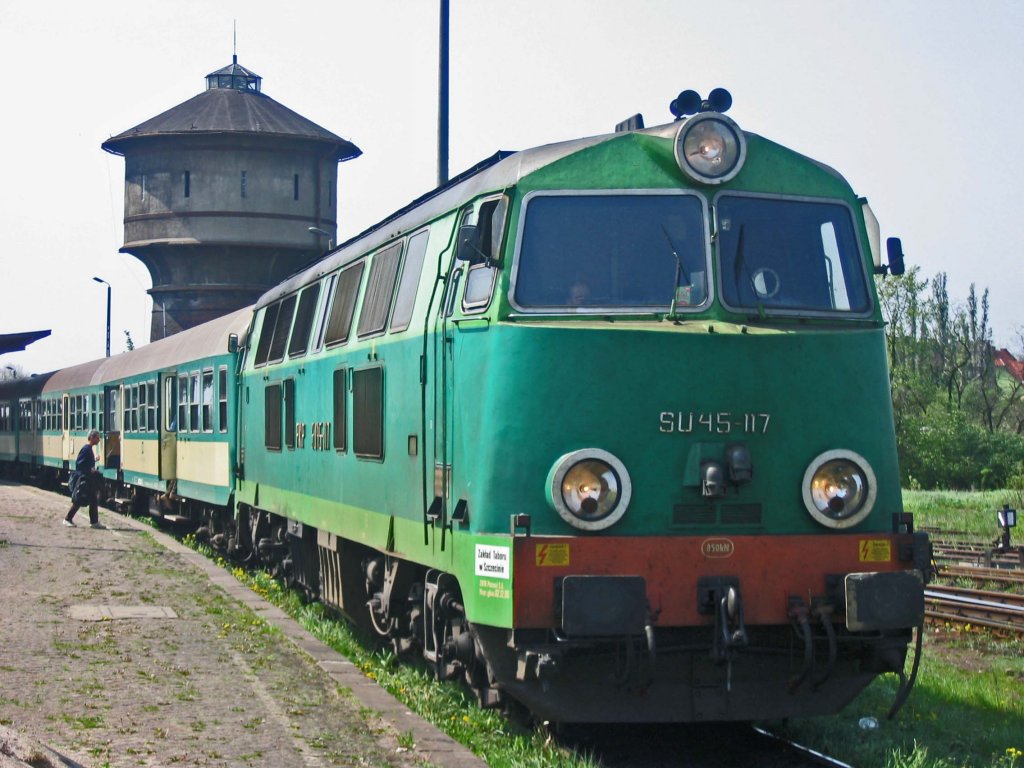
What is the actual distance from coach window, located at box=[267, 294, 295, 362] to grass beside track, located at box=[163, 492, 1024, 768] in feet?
8.97

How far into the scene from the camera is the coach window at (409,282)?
947cm

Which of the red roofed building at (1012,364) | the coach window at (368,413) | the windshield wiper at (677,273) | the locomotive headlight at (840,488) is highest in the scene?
the red roofed building at (1012,364)

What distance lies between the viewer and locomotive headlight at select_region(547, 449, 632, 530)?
7520 mm

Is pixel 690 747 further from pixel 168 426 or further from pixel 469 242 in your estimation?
pixel 168 426

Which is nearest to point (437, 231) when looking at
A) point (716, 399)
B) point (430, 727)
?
point (716, 399)

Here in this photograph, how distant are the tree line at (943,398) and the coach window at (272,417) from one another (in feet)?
103

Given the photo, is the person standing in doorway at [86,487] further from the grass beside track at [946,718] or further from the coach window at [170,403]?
the grass beside track at [946,718]

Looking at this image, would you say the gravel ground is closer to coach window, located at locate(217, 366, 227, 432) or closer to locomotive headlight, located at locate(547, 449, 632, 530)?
locomotive headlight, located at locate(547, 449, 632, 530)

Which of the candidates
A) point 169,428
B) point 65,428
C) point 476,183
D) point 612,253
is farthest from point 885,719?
point 65,428

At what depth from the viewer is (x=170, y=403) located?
79.7ft

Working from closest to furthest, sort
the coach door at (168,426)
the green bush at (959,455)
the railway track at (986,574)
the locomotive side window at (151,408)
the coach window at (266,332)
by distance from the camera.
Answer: the coach window at (266,332)
the railway track at (986,574)
the coach door at (168,426)
the locomotive side window at (151,408)
the green bush at (959,455)

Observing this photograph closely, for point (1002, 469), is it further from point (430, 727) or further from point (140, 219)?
point (430, 727)

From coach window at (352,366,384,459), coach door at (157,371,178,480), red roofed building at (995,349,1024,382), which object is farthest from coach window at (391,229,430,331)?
red roofed building at (995,349,1024,382)

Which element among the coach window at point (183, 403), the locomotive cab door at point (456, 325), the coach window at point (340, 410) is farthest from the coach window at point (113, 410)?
A: the locomotive cab door at point (456, 325)
